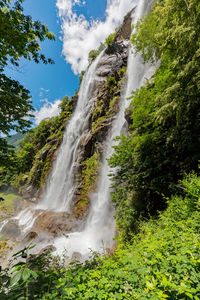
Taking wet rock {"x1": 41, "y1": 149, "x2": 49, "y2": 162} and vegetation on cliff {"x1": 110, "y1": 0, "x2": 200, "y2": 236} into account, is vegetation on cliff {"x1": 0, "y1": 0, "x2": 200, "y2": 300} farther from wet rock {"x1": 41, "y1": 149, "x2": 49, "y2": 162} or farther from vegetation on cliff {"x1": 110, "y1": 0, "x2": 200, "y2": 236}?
wet rock {"x1": 41, "y1": 149, "x2": 49, "y2": 162}

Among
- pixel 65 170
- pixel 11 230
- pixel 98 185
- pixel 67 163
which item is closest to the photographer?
pixel 98 185

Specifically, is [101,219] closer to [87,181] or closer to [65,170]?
[87,181]

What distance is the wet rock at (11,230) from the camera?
490 inches

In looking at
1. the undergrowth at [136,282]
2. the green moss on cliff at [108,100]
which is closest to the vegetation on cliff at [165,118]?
the undergrowth at [136,282]

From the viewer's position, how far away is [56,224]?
10.0 m

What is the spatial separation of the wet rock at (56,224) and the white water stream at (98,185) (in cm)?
A: 57

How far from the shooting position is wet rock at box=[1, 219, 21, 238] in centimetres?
1244

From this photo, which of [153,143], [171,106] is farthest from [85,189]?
[171,106]

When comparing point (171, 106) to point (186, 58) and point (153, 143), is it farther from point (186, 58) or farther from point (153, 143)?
point (153, 143)

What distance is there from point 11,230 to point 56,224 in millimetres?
6536

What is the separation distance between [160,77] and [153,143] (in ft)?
8.39

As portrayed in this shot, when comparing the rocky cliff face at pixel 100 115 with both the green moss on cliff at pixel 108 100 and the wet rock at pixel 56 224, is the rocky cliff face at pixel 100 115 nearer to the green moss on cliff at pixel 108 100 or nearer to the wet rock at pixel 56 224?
the green moss on cliff at pixel 108 100

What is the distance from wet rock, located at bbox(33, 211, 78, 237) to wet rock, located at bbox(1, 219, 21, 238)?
10.1 ft

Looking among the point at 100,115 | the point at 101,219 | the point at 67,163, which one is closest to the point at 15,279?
the point at 101,219
